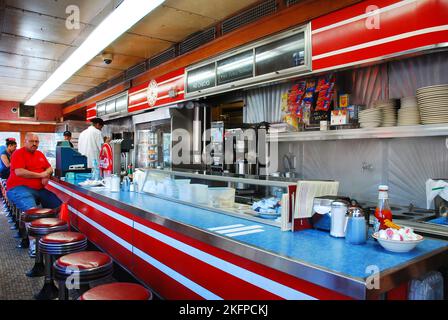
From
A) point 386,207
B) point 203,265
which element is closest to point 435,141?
point 386,207

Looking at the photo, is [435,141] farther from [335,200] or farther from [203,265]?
[203,265]

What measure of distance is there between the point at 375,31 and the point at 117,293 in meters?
2.51

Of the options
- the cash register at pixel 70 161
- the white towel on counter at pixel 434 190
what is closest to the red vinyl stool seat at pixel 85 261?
the white towel on counter at pixel 434 190

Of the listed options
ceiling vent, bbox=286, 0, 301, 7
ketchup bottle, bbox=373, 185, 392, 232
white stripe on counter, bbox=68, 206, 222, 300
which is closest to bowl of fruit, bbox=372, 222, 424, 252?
ketchup bottle, bbox=373, 185, 392, 232

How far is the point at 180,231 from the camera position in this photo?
2.06m

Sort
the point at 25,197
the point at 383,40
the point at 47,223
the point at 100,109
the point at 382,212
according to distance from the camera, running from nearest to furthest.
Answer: the point at 382,212 → the point at 383,40 → the point at 47,223 → the point at 25,197 → the point at 100,109

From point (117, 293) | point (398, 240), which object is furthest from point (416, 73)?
point (117, 293)

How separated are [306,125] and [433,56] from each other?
1334 mm

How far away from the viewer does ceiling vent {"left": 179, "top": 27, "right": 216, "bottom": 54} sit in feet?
14.7

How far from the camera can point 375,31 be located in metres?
2.60

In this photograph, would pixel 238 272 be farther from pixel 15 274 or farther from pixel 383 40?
pixel 15 274

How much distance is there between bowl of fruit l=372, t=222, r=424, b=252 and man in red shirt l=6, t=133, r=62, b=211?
4.07 m

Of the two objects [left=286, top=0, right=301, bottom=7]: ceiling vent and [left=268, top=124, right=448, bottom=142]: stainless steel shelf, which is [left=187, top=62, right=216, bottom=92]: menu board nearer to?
[left=268, top=124, right=448, bottom=142]: stainless steel shelf

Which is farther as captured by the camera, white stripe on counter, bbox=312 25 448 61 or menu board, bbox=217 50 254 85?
menu board, bbox=217 50 254 85
